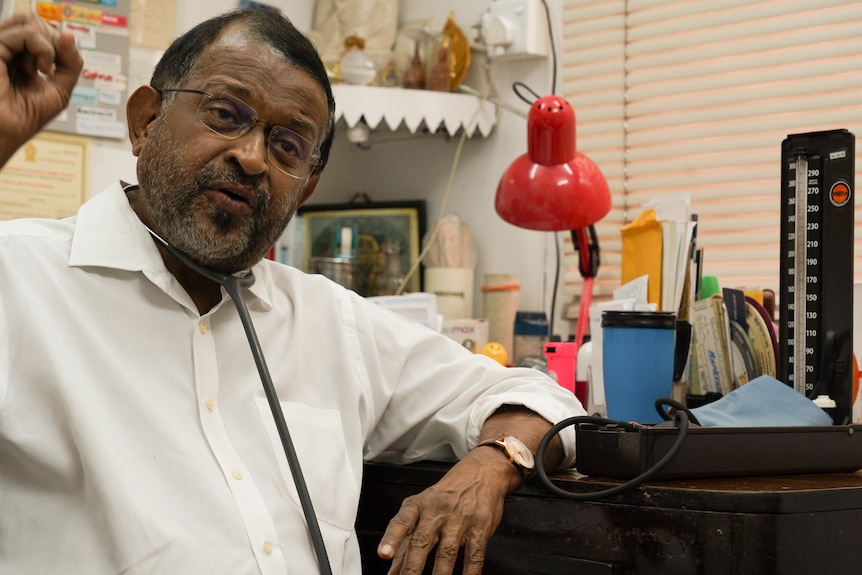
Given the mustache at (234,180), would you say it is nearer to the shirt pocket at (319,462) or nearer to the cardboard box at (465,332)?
the shirt pocket at (319,462)

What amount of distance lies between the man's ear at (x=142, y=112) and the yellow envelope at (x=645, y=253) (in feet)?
2.76

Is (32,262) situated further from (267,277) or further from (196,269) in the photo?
(267,277)

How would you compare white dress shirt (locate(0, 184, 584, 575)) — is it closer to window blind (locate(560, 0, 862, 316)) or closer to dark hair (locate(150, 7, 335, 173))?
dark hair (locate(150, 7, 335, 173))

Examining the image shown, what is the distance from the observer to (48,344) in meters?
1.00

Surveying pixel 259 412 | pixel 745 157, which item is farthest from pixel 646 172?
pixel 259 412

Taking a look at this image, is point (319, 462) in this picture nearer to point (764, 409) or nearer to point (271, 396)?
point (271, 396)

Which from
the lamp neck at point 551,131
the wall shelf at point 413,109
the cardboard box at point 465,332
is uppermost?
the wall shelf at point 413,109

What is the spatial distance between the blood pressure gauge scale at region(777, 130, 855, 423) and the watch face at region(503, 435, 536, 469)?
1.44 feet

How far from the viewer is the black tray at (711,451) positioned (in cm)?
101

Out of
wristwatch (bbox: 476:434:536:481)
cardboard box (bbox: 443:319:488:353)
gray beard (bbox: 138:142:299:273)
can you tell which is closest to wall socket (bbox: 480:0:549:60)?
cardboard box (bbox: 443:319:488:353)

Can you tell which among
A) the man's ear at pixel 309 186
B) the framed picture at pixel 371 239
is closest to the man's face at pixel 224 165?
the man's ear at pixel 309 186

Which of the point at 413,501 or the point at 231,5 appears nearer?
the point at 413,501

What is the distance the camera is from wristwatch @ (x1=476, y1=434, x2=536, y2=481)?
1.11 m

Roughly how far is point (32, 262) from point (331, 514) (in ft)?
1.46
